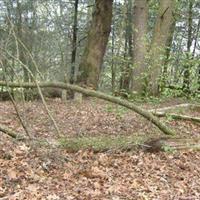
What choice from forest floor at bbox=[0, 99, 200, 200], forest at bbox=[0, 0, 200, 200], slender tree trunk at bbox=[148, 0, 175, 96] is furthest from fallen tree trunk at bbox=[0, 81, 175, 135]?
slender tree trunk at bbox=[148, 0, 175, 96]

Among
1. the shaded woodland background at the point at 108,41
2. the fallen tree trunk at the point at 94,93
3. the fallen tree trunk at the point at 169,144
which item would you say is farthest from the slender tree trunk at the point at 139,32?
the fallen tree trunk at the point at 169,144

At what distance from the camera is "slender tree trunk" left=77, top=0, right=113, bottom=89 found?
634 inches

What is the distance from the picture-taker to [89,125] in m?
10.5

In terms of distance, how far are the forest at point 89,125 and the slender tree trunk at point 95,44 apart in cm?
4

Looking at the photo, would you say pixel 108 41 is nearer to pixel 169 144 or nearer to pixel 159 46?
pixel 159 46

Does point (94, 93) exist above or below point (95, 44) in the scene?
below

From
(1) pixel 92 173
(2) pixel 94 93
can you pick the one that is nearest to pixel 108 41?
(2) pixel 94 93

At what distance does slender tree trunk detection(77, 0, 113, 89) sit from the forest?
0.04 meters

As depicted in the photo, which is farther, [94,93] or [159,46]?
[159,46]

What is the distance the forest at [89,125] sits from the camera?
20.2ft

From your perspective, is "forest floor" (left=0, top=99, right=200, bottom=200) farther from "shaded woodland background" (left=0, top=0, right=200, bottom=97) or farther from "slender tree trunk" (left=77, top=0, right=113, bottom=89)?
"slender tree trunk" (left=77, top=0, right=113, bottom=89)

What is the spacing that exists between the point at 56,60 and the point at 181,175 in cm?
1506

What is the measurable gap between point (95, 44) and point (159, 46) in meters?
3.48

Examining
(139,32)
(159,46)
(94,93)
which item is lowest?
(94,93)
